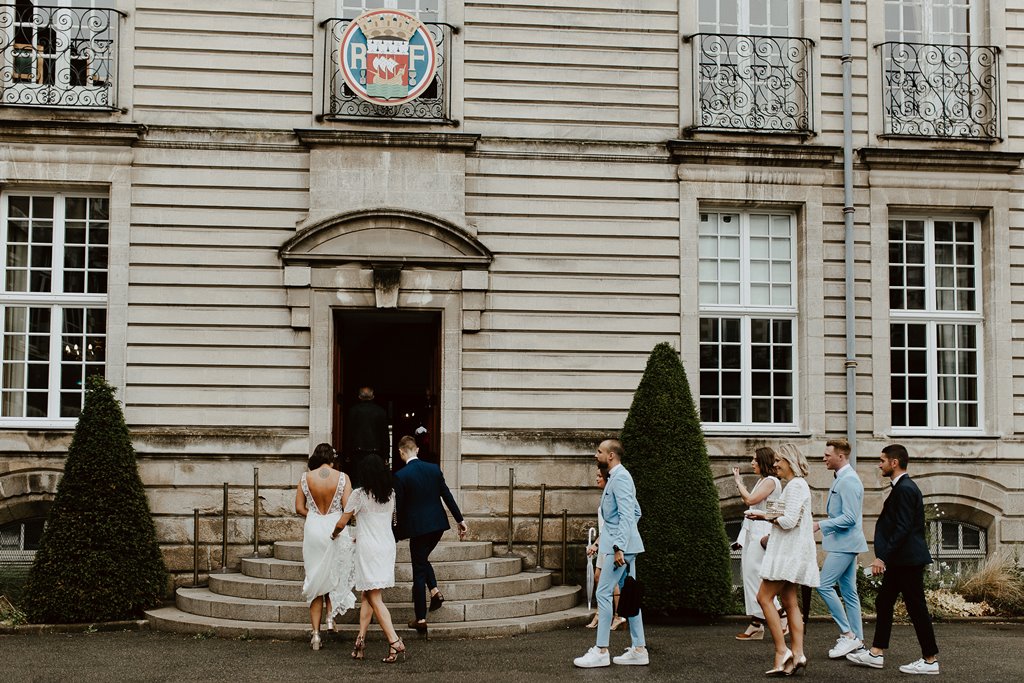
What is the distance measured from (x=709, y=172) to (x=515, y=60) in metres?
2.73

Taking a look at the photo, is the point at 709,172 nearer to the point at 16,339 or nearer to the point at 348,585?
the point at 348,585

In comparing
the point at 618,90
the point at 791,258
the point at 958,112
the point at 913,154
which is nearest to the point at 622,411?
the point at 791,258

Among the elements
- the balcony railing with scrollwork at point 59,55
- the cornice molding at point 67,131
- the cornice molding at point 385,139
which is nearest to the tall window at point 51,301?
the cornice molding at point 67,131

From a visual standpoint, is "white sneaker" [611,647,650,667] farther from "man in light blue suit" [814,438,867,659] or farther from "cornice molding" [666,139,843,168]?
"cornice molding" [666,139,843,168]

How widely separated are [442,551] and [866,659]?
470cm

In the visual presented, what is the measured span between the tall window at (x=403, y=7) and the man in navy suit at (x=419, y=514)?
19.8 feet

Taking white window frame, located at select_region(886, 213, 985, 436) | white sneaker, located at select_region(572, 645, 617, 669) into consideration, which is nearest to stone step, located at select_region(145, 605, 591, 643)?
white sneaker, located at select_region(572, 645, 617, 669)

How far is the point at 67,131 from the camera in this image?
1292cm

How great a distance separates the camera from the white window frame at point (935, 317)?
14.2m

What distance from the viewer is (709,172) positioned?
544 inches

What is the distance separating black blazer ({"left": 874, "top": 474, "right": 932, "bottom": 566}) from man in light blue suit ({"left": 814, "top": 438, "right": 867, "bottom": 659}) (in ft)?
0.85

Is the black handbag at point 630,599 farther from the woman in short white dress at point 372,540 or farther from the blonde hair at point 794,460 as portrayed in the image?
the woman in short white dress at point 372,540

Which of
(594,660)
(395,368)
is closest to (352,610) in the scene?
A: (594,660)

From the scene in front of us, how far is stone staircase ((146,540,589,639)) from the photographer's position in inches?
418
